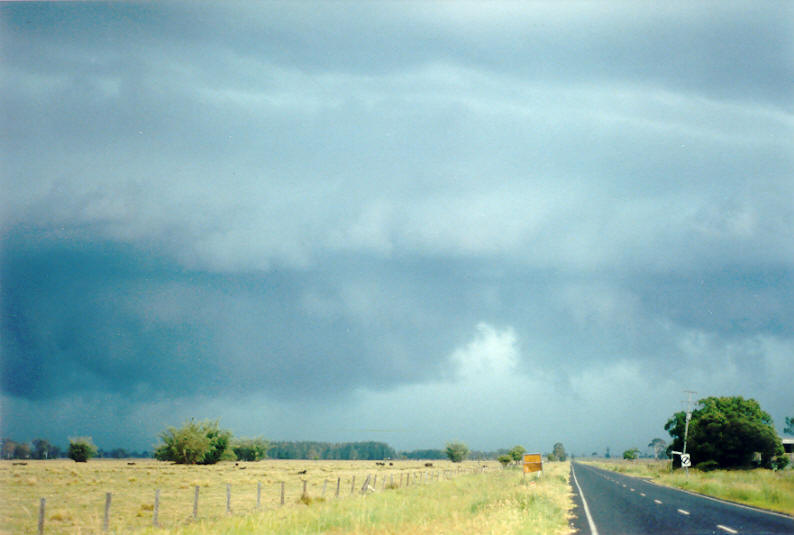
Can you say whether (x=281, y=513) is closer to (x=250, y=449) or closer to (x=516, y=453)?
(x=250, y=449)

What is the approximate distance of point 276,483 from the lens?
65.6m

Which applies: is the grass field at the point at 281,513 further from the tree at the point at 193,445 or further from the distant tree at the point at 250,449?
the distant tree at the point at 250,449

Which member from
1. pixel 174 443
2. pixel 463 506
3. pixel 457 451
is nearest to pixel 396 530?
pixel 463 506

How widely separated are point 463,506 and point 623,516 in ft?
21.4

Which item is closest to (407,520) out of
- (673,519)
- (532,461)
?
(673,519)

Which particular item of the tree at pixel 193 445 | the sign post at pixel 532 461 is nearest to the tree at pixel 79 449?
the tree at pixel 193 445

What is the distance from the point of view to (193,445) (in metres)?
101

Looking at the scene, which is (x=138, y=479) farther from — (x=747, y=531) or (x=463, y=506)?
(x=747, y=531)

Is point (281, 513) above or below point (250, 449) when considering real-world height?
above

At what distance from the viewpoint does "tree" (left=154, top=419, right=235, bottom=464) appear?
101062 mm

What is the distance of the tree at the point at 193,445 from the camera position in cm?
10106

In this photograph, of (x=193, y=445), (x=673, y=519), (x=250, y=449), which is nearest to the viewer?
(x=673, y=519)

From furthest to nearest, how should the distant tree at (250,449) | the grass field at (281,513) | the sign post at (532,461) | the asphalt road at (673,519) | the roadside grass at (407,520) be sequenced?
the distant tree at (250,449)
the sign post at (532,461)
the asphalt road at (673,519)
the grass field at (281,513)
the roadside grass at (407,520)

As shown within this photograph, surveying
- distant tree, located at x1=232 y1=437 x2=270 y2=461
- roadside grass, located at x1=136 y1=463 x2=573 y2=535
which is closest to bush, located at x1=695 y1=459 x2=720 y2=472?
roadside grass, located at x1=136 y1=463 x2=573 y2=535
